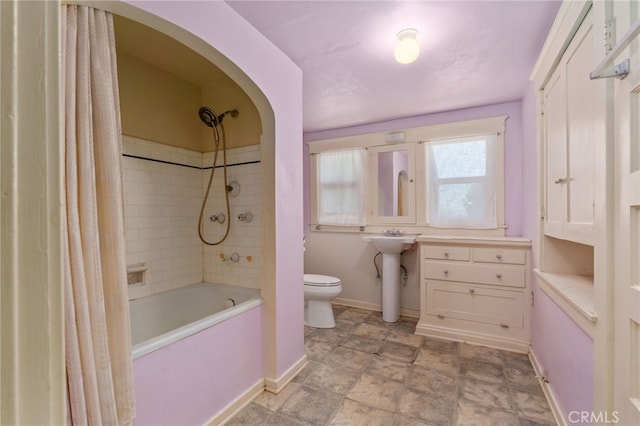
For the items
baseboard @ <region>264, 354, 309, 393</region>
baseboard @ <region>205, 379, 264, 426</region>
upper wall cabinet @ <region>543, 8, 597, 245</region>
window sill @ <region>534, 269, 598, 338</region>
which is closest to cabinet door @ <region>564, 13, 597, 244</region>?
upper wall cabinet @ <region>543, 8, 597, 245</region>

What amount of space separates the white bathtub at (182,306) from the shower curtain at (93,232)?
66 cm

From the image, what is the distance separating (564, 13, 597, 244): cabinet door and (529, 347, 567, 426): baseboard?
949 millimetres

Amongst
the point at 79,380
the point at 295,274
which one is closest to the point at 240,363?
the point at 295,274

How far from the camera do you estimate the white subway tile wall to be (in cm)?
206

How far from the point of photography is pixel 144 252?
210 centimetres

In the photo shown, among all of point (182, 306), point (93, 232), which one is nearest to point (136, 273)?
point (182, 306)

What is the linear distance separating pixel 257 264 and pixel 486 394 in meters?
1.76

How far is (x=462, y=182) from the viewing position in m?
2.94

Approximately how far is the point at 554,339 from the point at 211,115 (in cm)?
277

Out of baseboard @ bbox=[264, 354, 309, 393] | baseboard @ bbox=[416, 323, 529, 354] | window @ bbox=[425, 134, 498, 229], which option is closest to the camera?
baseboard @ bbox=[264, 354, 309, 393]

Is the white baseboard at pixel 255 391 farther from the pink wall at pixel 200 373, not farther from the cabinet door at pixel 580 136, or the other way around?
the cabinet door at pixel 580 136

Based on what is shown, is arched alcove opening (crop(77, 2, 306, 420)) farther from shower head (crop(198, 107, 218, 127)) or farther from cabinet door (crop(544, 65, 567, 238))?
cabinet door (crop(544, 65, 567, 238))

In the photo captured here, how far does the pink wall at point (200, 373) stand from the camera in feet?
4.12

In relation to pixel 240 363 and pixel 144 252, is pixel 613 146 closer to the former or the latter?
pixel 240 363
